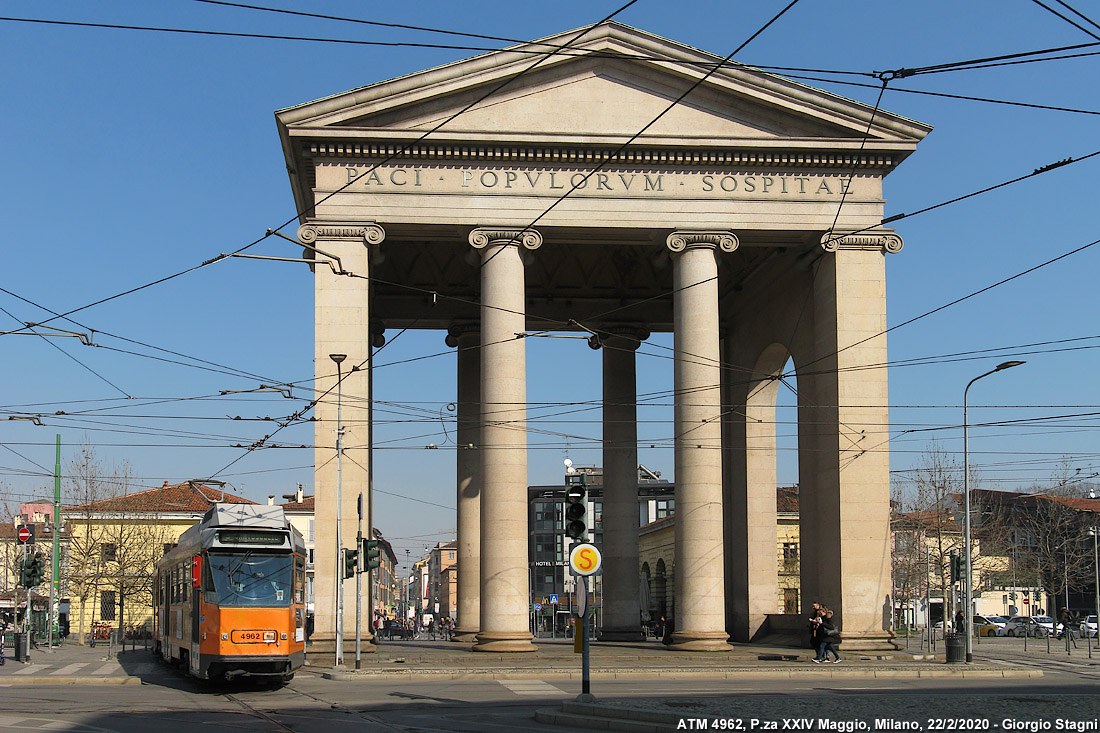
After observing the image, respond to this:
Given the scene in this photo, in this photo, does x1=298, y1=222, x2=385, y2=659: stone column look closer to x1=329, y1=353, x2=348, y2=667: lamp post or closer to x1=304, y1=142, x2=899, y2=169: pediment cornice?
x1=329, y1=353, x2=348, y2=667: lamp post

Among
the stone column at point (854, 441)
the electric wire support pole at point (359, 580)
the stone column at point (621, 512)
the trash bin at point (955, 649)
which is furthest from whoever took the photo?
the stone column at point (621, 512)

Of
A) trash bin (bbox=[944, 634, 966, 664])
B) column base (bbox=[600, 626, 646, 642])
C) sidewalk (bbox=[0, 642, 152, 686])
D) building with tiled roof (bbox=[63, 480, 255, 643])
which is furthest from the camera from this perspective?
building with tiled roof (bbox=[63, 480, 255, 643])

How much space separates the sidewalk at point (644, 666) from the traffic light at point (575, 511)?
394 inches

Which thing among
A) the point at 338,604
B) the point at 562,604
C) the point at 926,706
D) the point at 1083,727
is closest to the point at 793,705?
the point at 926,706

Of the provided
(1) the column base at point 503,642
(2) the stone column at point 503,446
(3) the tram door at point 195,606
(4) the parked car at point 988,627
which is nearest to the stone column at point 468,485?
(2) the stone column at point 503,446

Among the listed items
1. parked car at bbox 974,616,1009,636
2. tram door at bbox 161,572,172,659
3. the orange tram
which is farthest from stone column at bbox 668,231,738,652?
parked car at bbox 974,616,1009,636

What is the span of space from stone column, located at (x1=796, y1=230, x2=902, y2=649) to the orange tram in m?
16.1

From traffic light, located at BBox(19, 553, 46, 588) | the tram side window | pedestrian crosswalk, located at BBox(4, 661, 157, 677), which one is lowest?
pedestrian crosswalk, located at BBox(4, 661, 157, 677)

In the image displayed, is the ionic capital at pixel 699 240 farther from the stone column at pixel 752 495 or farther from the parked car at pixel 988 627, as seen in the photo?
the parked car at pixel 988 627

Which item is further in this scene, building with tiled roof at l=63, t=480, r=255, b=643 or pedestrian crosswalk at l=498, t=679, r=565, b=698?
building with tiled roof at l=63, t=480, r=255, b=643

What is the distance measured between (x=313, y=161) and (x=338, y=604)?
12.8 metres

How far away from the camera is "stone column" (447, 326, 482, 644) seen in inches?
1676

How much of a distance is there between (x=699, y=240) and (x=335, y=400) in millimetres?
11703

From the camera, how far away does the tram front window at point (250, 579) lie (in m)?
25.6
